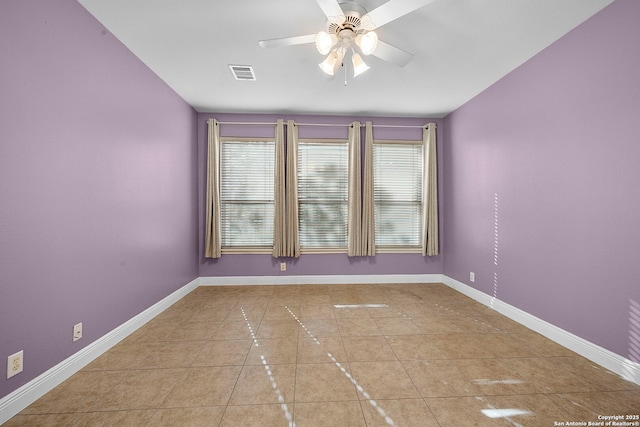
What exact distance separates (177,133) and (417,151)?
3.63m

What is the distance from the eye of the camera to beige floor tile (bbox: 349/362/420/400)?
5.63 ft

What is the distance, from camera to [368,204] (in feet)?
13.9

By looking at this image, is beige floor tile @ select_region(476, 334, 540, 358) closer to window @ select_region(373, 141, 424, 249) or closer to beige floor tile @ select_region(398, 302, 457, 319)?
beige floor tile @ select_region(398, 302, 457, 319)

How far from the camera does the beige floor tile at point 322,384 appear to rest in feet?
5.56

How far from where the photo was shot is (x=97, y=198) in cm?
218

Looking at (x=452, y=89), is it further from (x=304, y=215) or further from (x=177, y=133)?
(x=177, y=133)

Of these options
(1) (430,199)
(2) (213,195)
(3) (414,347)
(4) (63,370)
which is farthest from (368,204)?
(4) (63,370)

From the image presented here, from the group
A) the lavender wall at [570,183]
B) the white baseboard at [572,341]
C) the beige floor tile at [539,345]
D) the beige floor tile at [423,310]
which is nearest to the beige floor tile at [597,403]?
the white baseboard at [572,341]

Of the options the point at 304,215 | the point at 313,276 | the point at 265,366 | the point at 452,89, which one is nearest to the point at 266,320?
the point at 265,366

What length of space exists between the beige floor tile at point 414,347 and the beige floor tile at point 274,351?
87cm

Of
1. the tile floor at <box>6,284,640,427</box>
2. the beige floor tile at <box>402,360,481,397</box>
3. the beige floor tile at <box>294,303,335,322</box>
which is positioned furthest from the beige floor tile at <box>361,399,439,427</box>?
the beige floor tile at <box>294,303,335,322</box>

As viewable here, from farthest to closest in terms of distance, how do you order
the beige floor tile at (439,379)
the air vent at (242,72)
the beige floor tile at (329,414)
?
the air vent at (242,72) < the beige floor tile at (439,379) < the beige floor tile at (329,414)

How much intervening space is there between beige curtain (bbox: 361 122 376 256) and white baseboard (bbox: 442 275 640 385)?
5.24 ft

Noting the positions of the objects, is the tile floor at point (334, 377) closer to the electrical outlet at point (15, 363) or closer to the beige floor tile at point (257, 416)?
the beige floor tile at point (257, 416)
